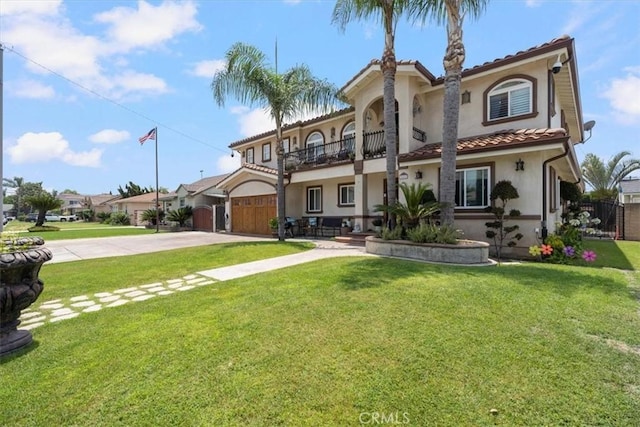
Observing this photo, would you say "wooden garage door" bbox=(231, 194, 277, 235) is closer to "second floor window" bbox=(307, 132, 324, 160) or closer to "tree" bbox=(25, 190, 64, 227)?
"second floor window" bbox=(307, 132, 324, 160)

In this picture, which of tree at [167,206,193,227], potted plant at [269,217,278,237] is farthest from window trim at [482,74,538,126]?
tree at [167,206,193,227]

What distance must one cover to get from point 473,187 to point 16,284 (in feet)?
41.0

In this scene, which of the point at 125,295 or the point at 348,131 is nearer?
the point at 125,295

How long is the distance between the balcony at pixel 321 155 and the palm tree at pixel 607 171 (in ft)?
83.5

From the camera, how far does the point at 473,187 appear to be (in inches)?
457

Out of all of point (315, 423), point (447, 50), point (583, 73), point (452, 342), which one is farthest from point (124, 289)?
point (583, 73)

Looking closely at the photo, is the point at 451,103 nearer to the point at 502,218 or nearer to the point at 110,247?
the point at 502,218

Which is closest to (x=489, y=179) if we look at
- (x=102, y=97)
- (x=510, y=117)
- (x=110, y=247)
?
(x=510, y=117)

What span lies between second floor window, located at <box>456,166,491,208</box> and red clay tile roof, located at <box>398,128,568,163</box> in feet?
3.36

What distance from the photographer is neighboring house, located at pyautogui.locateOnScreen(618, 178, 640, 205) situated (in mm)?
25239

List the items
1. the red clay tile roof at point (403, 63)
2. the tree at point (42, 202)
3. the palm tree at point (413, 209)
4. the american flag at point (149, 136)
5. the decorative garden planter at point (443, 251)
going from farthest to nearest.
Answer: the tree at point (42, 202) → the american flag at point (149, 136) → the red clay tile roof at point (403, 63) → the palm tree at point (413, 209) → the decorative garden planter at point (443, 251)

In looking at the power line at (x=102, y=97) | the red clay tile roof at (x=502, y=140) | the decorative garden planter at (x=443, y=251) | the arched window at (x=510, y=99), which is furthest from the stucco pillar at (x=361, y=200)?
the power line at (x=102, y=97)

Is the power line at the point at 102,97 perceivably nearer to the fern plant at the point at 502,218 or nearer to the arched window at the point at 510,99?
the fern plant at the point at 502,218

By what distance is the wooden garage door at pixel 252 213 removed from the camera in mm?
19969
